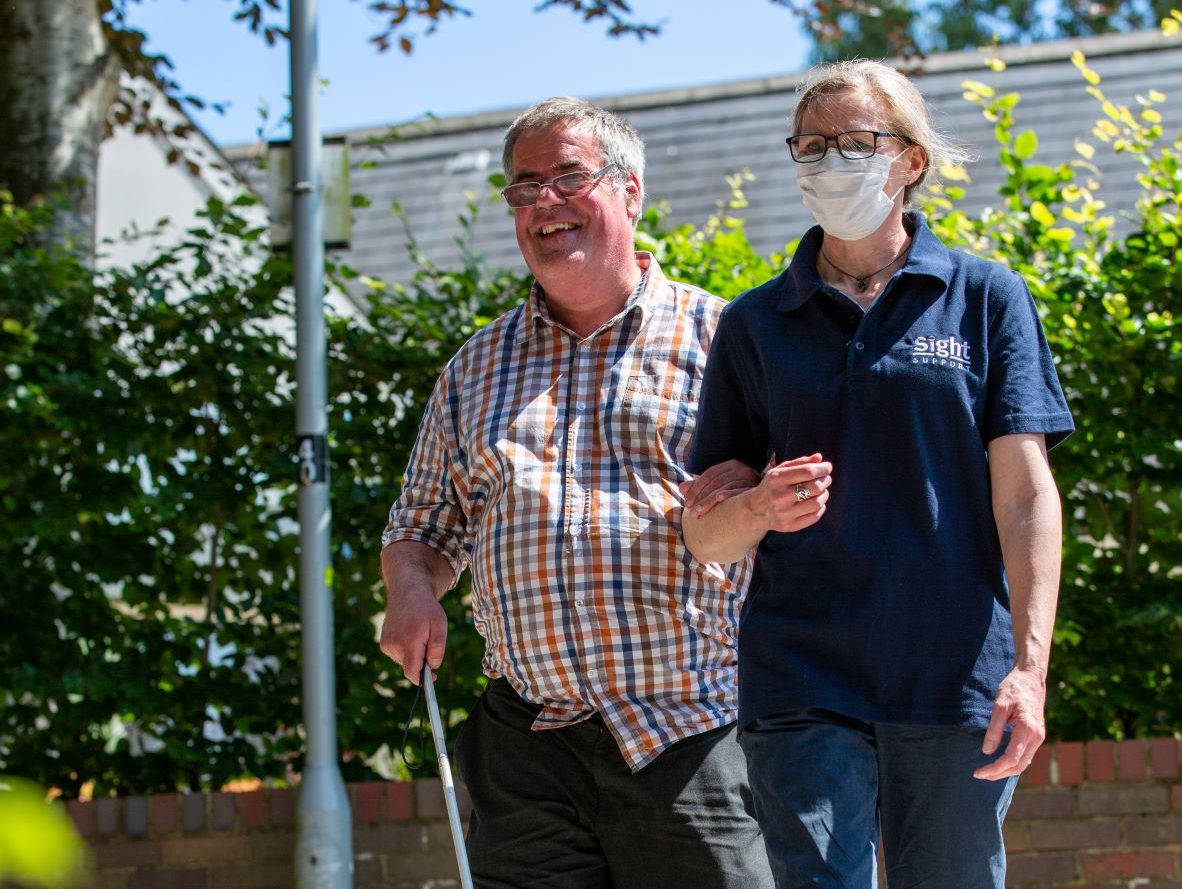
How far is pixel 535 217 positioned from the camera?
3.15 metres

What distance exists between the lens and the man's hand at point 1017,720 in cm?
228

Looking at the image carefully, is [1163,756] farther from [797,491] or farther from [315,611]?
[797,491]

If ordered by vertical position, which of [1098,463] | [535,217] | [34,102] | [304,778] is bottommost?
[304,778]

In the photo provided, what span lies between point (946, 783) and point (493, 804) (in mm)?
1015

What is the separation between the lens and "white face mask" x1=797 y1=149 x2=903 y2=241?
8.46ft

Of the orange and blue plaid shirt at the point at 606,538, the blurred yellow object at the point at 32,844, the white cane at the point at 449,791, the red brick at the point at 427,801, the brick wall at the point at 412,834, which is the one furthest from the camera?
the red brick at the point at 427,801

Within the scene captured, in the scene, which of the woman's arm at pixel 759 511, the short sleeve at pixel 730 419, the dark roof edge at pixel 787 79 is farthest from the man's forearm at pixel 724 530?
the dark roof edge at pixel 787 79

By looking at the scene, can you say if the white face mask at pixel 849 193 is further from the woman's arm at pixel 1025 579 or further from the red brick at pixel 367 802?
the red brick at pixel 367 802

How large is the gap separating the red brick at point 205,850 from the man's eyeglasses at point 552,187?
2.81 meters

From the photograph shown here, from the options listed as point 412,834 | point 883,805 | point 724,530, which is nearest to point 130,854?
point 412,834

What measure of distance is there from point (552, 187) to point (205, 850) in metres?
2.92

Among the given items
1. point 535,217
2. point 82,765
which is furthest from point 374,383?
point 535,217

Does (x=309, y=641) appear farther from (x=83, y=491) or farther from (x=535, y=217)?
(x=535, y=217)

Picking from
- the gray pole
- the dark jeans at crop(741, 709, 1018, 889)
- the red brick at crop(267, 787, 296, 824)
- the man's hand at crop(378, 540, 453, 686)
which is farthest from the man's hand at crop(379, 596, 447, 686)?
the red brick at crop(267, 787, 296, 824)
